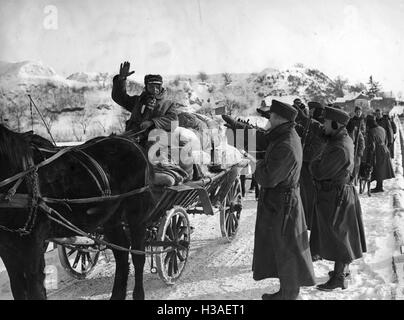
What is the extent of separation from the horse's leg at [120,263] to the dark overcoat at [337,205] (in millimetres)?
2079

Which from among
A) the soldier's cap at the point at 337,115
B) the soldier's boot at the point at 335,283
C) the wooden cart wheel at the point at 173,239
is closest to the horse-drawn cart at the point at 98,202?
the wooden cart wheel at the point at 173,239

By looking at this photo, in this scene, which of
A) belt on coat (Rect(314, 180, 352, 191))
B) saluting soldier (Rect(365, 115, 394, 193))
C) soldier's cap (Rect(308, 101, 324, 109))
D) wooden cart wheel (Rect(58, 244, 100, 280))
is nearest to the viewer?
belt on coat (Rect(314, 180, 352, 191))

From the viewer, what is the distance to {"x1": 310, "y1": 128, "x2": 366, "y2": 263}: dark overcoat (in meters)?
4.21

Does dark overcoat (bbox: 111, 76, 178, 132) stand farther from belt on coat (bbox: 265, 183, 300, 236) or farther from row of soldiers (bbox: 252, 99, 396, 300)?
belt on coat (bbox: 265, 183, 300, 236)

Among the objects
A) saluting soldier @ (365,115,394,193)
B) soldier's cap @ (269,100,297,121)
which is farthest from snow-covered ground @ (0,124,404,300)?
saluting soldier @ (365,115,394,193)

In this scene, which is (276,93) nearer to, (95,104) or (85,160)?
(95,104)

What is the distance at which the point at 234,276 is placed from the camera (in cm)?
480

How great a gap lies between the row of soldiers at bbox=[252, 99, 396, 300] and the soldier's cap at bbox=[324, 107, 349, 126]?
10mm

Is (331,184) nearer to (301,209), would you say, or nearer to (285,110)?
(301,209)

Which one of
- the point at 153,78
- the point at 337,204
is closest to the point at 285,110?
the point at 337,204

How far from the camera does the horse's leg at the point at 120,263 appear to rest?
4.10 meters
